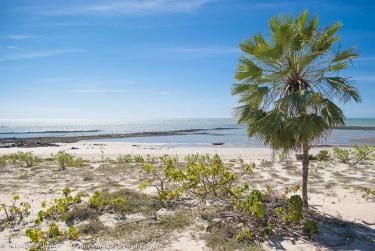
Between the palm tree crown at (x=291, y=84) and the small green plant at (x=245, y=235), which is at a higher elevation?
the palm tree crown at (x=291, y=84)

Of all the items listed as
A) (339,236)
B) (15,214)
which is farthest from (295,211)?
(15,214)

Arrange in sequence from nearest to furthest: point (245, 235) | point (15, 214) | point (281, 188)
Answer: point (245, 235) < point (15, 214) < point (281, 188)

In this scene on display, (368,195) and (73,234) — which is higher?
(73,234)

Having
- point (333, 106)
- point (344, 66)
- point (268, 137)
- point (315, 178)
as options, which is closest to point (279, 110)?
point (268, 137)

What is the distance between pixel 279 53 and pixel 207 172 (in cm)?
340

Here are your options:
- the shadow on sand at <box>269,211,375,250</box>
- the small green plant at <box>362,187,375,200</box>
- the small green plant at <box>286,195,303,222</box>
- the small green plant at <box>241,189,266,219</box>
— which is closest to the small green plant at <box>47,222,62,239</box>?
the small green plant at <box>241,189,266,219</box>

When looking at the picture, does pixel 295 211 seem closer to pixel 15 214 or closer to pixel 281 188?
pixel 281 188

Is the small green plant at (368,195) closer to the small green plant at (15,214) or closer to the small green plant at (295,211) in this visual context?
the small green plant at (295,211)

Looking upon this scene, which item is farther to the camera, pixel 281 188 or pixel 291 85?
pixel 281 188

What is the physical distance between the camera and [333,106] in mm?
6527

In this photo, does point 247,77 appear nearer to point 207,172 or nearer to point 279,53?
point 279,53

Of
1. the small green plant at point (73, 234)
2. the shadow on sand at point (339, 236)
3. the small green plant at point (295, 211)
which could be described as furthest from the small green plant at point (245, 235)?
the small green plant at point (73, 234)

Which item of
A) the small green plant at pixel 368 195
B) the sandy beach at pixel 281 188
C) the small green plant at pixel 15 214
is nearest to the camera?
the sandy beach at pixel 281 188

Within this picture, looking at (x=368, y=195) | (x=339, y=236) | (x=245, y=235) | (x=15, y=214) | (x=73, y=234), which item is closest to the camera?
(x=73, y=234)
